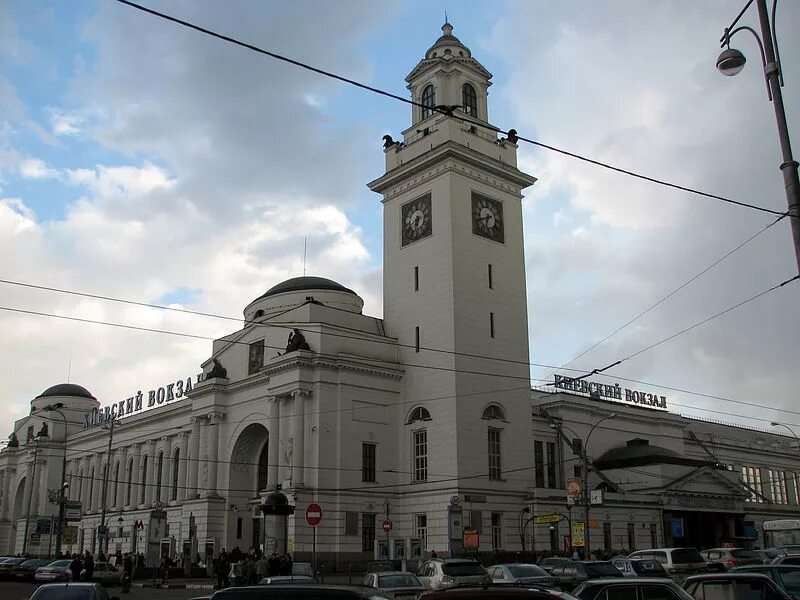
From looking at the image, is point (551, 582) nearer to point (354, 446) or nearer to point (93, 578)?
point (93, 578)

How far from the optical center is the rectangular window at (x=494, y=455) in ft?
167

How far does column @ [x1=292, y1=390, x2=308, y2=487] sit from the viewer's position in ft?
160

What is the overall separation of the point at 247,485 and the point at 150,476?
16576mm

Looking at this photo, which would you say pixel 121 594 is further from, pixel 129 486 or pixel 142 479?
pixel 129 486

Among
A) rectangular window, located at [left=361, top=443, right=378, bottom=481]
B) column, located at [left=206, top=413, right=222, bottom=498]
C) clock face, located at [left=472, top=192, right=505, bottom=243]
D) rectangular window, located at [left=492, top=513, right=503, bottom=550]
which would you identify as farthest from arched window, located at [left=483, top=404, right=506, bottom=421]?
column, located at [left=206, top=413, right=222, bottom=498]

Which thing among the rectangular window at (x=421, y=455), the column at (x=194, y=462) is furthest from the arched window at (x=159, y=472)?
the rectangular window at (x=421, y=455)

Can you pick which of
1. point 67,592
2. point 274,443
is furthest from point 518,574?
point 274,443

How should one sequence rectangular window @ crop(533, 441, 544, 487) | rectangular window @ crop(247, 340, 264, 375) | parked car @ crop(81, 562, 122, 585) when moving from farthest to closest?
rectangular window @ crop(533, 441, 544, 487) → rectangular window @ crop(247, 340, 264, 375) → parked car @ crop(81, 562, 122, 585)

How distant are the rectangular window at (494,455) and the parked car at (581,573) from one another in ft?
81.1

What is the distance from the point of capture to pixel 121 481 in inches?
2943

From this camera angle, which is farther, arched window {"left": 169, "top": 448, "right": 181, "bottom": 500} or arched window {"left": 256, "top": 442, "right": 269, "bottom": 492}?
arched window {"left": 169, "top": 448, "right": 181, "bottom": 500}

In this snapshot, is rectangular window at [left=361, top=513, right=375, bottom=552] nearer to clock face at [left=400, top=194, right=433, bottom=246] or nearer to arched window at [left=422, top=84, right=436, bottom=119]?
clock face at [left=400, top=194, right=433, bottom=246]

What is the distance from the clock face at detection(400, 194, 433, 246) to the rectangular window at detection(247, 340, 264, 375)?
39.2ft

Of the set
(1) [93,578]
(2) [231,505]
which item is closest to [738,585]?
(1) [93,578]
